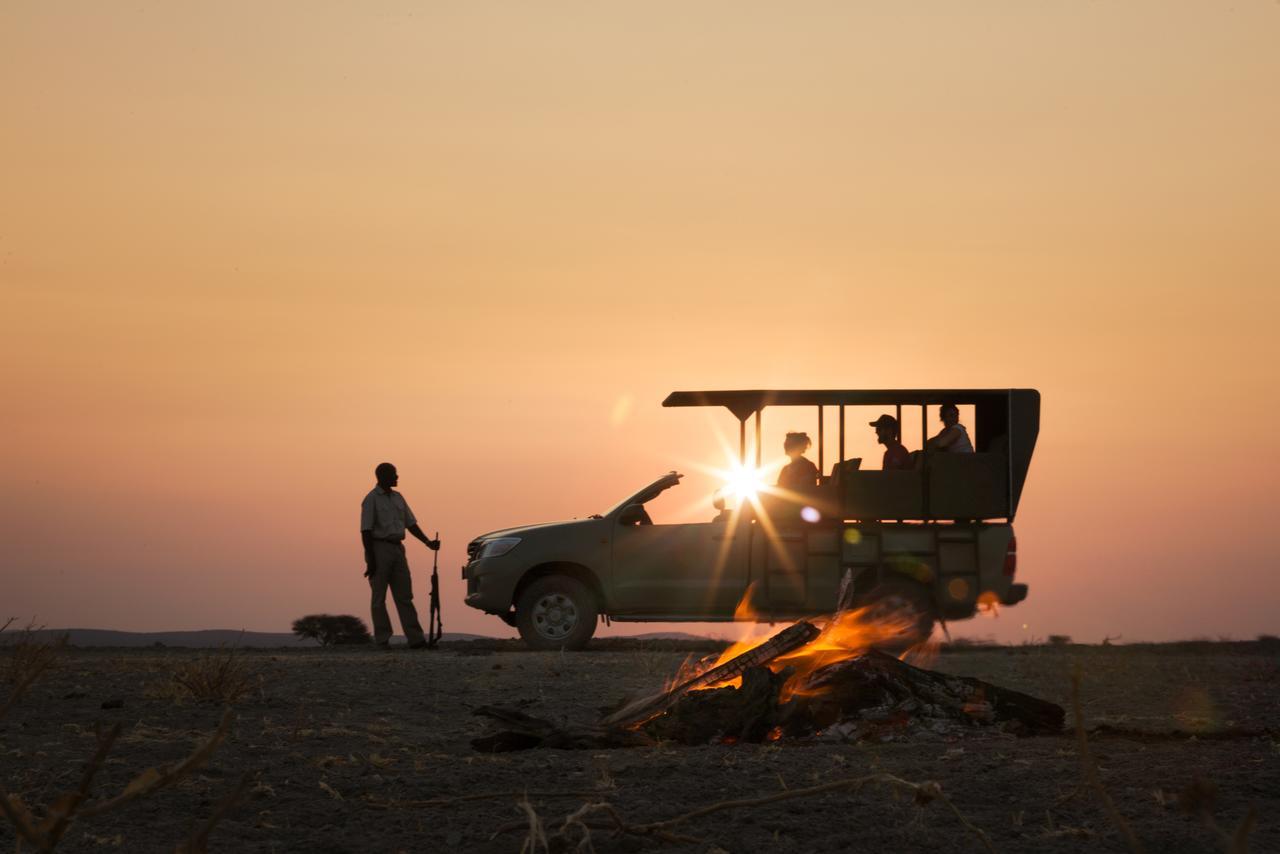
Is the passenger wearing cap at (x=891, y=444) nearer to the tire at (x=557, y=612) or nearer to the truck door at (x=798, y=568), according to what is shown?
the truck door at (x=798, y=568)

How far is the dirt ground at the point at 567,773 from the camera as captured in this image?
5617mm

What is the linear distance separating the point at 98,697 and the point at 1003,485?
929 centimetres

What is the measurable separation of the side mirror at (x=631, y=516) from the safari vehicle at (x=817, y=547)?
14mm

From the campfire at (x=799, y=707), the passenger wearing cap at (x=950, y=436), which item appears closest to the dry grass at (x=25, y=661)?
the campfire at (x=799, y=707)

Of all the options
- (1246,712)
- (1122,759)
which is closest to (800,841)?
(1122,759)

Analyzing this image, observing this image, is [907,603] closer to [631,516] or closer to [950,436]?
[950,436]

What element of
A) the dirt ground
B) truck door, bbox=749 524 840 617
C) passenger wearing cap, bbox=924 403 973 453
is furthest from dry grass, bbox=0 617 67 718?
passenger wearing cap, bbox=924 403 973 453

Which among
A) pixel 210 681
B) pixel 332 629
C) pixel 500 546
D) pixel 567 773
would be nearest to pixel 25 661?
pixel 210 681

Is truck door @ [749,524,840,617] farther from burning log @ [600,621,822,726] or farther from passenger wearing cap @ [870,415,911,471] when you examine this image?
burning log @ [600,621,822,726]

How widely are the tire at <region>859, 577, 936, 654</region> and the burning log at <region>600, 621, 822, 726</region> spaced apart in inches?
225

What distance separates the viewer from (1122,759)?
7.11 meters

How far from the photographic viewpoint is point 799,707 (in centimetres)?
820

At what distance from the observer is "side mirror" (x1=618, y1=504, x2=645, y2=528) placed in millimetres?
15656

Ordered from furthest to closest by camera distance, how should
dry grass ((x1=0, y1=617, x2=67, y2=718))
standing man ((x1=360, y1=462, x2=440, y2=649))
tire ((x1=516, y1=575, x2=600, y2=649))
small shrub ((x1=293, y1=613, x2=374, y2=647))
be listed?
small shrub ((x1=293, y1=613, x2=374, y2=647)) → standing man ((x1=360, y1=462, x2=440, y2=649)) → tire ((x1=516, y1=575, x2=600, y2=649)) → dry grass ((x1=0, y1=617, x2=67, y2=718))
